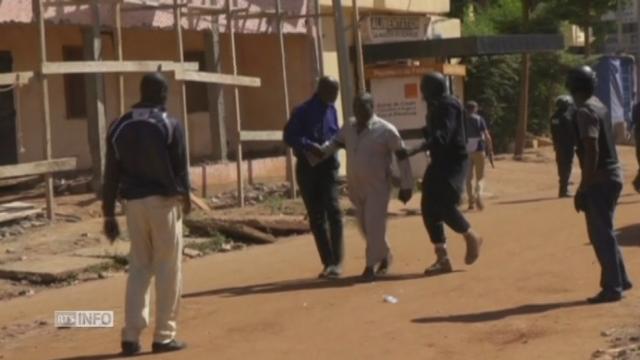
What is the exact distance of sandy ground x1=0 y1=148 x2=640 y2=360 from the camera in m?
9.11

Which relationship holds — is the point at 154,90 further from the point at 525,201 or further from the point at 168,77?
the point at 525,201

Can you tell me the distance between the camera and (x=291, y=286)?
12070 mm

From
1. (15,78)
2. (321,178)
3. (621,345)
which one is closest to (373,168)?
(321,178)

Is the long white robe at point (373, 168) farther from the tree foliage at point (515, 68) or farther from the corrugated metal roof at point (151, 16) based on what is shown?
the tree foliage at point (515, 68)

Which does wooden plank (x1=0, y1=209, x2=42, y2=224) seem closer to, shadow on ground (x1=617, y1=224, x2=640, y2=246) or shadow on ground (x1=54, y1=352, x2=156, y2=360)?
shadow on ground (x1=617, y1=224, x2=640, y2=246)

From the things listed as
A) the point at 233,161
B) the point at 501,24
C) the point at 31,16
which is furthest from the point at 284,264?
the point at 501,24

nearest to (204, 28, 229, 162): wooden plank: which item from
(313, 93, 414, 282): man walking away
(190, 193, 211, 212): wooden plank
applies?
(190, 193, 211, 212): wooden plank

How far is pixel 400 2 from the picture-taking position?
27703mm

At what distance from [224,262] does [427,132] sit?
3248mm

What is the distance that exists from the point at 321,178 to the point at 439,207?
107 centimetres

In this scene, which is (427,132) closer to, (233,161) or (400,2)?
(233,161)

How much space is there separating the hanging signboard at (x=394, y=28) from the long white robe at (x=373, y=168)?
47.9ft

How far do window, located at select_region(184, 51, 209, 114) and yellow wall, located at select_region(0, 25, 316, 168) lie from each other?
133mm

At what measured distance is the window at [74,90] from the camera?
20.8 meters
